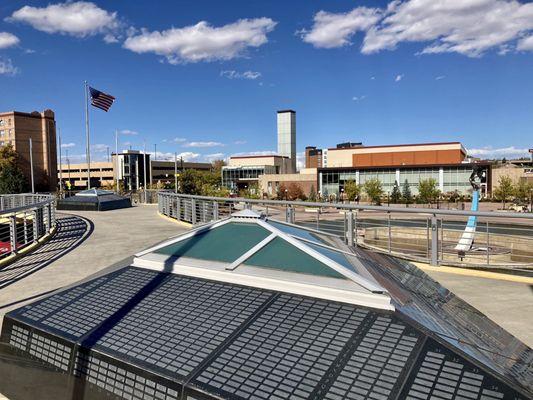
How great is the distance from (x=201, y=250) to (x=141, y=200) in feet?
99.6

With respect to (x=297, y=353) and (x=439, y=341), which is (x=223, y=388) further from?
(x=439, y=341)

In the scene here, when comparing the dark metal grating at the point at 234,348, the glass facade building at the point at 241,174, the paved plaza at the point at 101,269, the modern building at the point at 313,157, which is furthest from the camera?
the modern building at the point at 313,157

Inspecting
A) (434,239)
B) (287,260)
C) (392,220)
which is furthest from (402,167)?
(287,260)

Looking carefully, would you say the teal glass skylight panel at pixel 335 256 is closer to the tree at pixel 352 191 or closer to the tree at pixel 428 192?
the tree at pixel 428 192

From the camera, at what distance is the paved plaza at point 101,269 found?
4.98 m

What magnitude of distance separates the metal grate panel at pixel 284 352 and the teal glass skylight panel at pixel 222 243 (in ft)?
2.89

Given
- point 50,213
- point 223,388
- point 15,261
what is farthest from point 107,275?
point 50,213

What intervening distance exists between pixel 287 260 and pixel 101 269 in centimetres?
493

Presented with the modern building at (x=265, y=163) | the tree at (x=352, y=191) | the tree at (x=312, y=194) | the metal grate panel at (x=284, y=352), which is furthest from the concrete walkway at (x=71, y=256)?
the modern building at (x=265, y=163)

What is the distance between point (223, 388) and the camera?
214 cm

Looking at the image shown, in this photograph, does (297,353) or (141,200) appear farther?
(141,200)

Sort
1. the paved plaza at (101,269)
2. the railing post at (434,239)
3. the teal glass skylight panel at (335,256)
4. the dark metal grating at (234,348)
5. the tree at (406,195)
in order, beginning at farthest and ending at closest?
the tree at (406,195) < the railing post at (434,239) < the paved plaza at (101,269) < the teal glass skylight panel at (335,256) < the dark metal grating at (234,348)

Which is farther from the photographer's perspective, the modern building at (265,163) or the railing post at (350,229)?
the modern building at (265,163)

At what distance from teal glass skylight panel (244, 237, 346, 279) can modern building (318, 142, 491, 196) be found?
67.0 m
